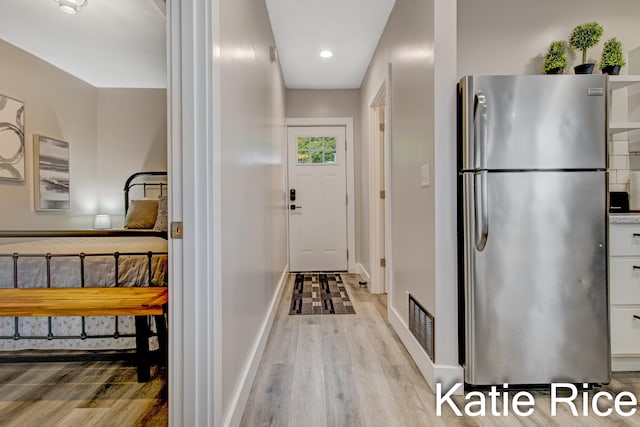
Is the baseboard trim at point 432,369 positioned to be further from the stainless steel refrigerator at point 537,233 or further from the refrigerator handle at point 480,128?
the refrigerator handle at point 480,128

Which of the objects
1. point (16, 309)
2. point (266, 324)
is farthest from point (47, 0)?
point (266, 324)

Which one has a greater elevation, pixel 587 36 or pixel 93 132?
pixel 587 36

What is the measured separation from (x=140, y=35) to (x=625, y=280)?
13.4 feet

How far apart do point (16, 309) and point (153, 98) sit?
309 centimetres

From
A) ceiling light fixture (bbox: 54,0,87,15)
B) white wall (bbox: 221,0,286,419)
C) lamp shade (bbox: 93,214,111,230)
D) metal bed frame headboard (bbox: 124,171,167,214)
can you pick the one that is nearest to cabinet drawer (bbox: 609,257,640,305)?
white wall (bbox: 221,0,286,419)

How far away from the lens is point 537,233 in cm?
163

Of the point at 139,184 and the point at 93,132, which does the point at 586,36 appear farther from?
the point at 93,132

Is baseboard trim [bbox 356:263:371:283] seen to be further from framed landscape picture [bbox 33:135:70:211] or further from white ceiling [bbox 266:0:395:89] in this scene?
framed landscape picture [bbox 33:135:70:211]

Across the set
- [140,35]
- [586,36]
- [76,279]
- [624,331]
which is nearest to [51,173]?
[140,35]

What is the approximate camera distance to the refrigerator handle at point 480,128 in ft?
5.12

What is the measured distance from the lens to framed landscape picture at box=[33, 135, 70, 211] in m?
3.31

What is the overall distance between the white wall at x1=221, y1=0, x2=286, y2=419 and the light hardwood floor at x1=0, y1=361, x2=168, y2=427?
0.51 meters

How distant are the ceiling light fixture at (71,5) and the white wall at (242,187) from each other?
1.40 metres

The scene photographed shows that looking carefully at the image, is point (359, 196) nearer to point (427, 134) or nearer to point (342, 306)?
point (342, 306)
